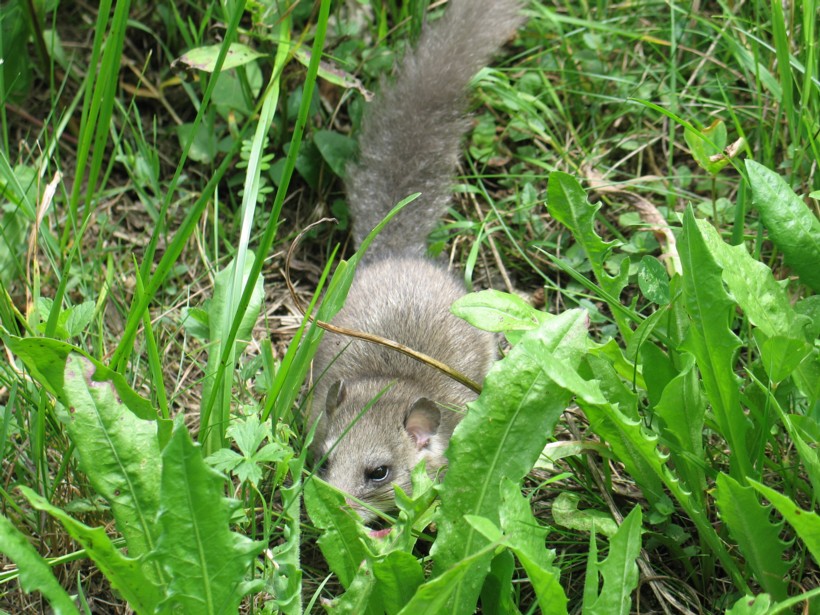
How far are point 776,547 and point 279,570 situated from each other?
1284 mm

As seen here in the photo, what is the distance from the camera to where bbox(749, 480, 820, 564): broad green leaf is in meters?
2.16

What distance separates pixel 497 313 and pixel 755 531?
0.91m

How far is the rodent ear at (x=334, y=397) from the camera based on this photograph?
367 centimetres

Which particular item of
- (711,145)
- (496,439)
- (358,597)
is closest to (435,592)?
(358,597)

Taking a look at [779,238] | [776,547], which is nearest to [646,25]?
[779,238]

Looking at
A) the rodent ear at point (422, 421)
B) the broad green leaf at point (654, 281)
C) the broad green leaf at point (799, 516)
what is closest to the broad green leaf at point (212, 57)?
the rodent ear at point (422, 421)

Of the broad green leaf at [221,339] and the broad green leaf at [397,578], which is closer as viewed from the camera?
the broad green leaf at [397,578]

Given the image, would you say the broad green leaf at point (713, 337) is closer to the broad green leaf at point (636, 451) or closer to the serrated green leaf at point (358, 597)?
the broad green leaf at point (636, 451)

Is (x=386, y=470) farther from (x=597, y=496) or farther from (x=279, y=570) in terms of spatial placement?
(x=279, y=570)

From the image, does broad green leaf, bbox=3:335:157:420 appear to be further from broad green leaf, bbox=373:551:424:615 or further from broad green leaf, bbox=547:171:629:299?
broad green leaf, bbox=547:171:629:299

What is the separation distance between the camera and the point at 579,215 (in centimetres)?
293

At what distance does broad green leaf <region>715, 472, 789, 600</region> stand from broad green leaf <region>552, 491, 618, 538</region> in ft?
1.34

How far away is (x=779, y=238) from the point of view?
114 inches

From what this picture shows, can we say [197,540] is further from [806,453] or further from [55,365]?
[806,453]
